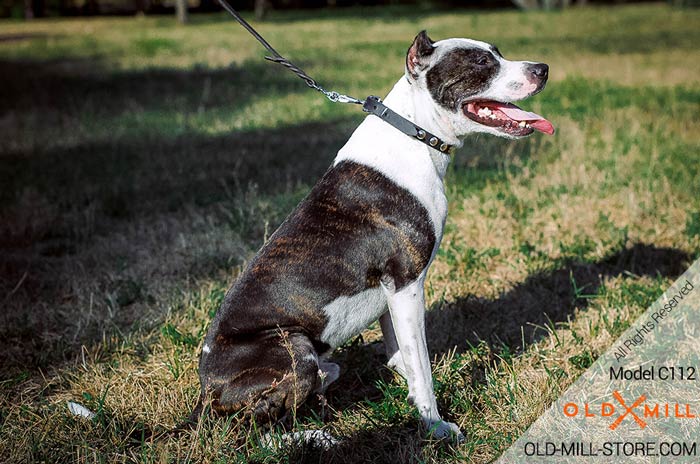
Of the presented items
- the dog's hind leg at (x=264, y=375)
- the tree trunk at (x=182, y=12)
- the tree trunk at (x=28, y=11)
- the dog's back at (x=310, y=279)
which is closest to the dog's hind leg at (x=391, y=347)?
the dog's back at (x=310, y=279)

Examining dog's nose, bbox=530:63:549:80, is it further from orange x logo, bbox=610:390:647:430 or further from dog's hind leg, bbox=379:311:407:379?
orange x logo, bbox=610:390:647:430

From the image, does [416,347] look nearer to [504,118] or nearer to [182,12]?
[504,118]

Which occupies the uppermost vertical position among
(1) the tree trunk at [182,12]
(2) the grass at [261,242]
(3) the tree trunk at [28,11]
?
(2) the grass at [261,242]

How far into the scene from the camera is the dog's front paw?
129 inches

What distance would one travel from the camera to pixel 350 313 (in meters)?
3.25

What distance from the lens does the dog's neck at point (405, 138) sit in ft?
10.5

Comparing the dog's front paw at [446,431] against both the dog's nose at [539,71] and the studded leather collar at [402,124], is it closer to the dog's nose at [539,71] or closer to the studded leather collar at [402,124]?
the studded leather collar at [402,124]

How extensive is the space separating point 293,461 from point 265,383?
36cm

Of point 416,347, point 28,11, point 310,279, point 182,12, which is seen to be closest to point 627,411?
point 416,347

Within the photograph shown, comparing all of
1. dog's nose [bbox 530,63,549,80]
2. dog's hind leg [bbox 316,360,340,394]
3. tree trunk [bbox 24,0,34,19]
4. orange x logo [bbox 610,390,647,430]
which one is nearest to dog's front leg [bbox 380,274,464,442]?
dog's hind leg [bbox 316,360,340,394]

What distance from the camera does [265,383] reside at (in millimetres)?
3088

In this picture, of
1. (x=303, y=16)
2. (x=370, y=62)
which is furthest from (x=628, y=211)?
(x=303, y=16)

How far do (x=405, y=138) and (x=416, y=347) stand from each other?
0.96 meters

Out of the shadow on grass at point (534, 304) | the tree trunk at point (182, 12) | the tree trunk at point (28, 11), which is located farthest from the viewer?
the tree trunk at point (28, 11)
